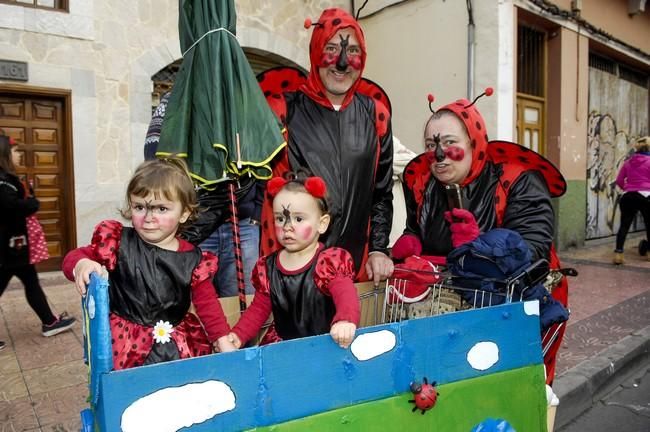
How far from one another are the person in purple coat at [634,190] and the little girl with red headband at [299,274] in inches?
291

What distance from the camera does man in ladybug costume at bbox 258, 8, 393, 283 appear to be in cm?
242

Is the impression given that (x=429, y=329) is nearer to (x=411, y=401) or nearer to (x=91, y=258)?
(x=411, y=401)

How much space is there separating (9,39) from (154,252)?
5718mm

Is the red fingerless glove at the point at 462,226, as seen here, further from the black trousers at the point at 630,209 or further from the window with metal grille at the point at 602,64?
the window with metal grille at the point at 602,64

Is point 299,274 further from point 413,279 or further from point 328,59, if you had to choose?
point 328,59

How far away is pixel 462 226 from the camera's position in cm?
221

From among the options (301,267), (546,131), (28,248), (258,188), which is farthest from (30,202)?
(546,131)

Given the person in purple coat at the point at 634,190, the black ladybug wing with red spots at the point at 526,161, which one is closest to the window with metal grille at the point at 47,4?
the black ladybug wing with red spots at the point at 526,161

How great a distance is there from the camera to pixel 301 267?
6.59 feet

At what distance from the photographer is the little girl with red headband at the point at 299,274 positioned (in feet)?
6.40

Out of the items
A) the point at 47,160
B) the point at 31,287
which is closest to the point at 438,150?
the point at 31,287

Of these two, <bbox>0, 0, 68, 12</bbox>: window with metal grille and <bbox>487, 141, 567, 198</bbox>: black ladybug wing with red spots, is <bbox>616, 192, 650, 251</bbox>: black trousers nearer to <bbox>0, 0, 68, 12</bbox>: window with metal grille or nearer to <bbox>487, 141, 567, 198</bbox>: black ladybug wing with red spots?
<bbox>487, 141, 567, 198</bbox>: black ladybug wing with red spots

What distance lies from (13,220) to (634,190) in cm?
827

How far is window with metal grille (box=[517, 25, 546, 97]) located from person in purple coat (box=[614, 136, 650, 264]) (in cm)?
175
